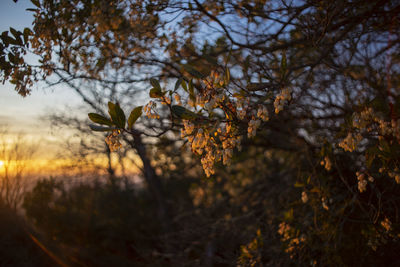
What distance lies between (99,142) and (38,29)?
296cm

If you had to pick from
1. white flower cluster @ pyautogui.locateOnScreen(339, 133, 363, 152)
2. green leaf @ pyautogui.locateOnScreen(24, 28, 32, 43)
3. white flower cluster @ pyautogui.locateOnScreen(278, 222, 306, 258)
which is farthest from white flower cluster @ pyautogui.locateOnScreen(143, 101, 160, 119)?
white flower cluster @ pyautogui.locateOnScreen(278, 222, 306, 258)

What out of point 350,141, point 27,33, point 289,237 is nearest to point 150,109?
point 350,141

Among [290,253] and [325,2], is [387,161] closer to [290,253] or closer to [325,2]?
[325,2]

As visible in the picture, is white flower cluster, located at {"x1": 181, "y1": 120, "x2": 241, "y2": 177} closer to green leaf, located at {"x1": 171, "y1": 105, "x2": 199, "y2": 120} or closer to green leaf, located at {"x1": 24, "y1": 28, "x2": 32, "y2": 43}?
green leaf, located at {"x1": 171, "y1": 105, "x2": 199, "y2": 120}

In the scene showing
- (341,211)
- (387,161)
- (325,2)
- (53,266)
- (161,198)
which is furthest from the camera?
(161,198)

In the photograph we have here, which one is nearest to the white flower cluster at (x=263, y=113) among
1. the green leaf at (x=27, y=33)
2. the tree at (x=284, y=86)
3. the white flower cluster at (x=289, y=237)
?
the tree at (x=284, y=86)

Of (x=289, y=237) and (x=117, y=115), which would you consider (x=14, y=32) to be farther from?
(x=289, y=237)

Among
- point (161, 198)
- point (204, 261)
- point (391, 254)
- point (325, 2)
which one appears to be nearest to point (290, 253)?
point (391, 254)

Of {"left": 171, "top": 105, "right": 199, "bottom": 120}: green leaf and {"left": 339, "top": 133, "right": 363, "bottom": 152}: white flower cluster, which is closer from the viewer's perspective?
{"left": 171, "top": 105, "right": 199, "bottom": 120}: green leaf

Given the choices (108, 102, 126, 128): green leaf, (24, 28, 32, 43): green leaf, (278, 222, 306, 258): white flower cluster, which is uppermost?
(24, 28, 32, 43): green leaf

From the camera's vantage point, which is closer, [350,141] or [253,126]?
[253,126]

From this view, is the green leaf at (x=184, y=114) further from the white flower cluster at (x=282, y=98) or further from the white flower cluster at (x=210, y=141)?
the white flower cluster at (x=282, y=98)

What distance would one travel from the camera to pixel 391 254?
11.0 ft

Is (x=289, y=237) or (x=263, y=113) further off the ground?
(x=263, y=113)
